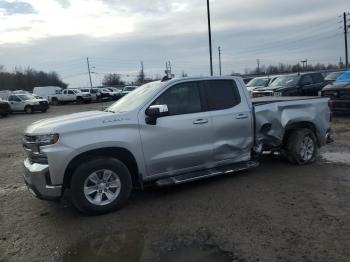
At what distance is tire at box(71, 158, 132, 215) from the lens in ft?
18.9

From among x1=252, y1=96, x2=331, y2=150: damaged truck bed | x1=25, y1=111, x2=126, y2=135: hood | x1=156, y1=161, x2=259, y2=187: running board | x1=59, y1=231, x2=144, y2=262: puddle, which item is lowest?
x1=59, y1=231, x2=144, y2=262: puddle

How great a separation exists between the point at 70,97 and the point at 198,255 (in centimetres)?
4607

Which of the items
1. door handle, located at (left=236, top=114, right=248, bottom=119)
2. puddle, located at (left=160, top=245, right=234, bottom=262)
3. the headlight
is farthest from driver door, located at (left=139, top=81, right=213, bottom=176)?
puddle, located at (left=160, top=245, right=234, bottom=262)

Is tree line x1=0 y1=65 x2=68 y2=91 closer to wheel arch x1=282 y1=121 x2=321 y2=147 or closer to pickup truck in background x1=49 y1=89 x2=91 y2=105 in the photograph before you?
pickup truck in background x1=49 y1=89 x2=91 y2=105

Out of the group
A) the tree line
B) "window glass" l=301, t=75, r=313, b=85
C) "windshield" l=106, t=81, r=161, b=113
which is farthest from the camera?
the tree line

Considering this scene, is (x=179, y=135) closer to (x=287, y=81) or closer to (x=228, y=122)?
(x=228, y=122)

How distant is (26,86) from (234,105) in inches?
4065

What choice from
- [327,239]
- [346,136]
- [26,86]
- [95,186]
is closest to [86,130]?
[95,186]

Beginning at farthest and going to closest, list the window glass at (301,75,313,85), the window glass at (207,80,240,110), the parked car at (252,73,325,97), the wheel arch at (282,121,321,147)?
the window glass at (301,75,313,85) < the parked car at (252,73,325,97) < the wheel arch at (282,121,321,147) < the window glass at (207,80,240,110)

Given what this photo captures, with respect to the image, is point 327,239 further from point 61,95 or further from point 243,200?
point 61,95

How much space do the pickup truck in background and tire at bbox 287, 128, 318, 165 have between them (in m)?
41.3

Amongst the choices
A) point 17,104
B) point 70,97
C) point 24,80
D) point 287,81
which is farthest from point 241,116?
point 24,80

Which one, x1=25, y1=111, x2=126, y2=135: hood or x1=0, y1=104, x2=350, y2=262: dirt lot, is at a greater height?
x1=25, y1=111, x2=126, y2=135: hood

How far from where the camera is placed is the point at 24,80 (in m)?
104
